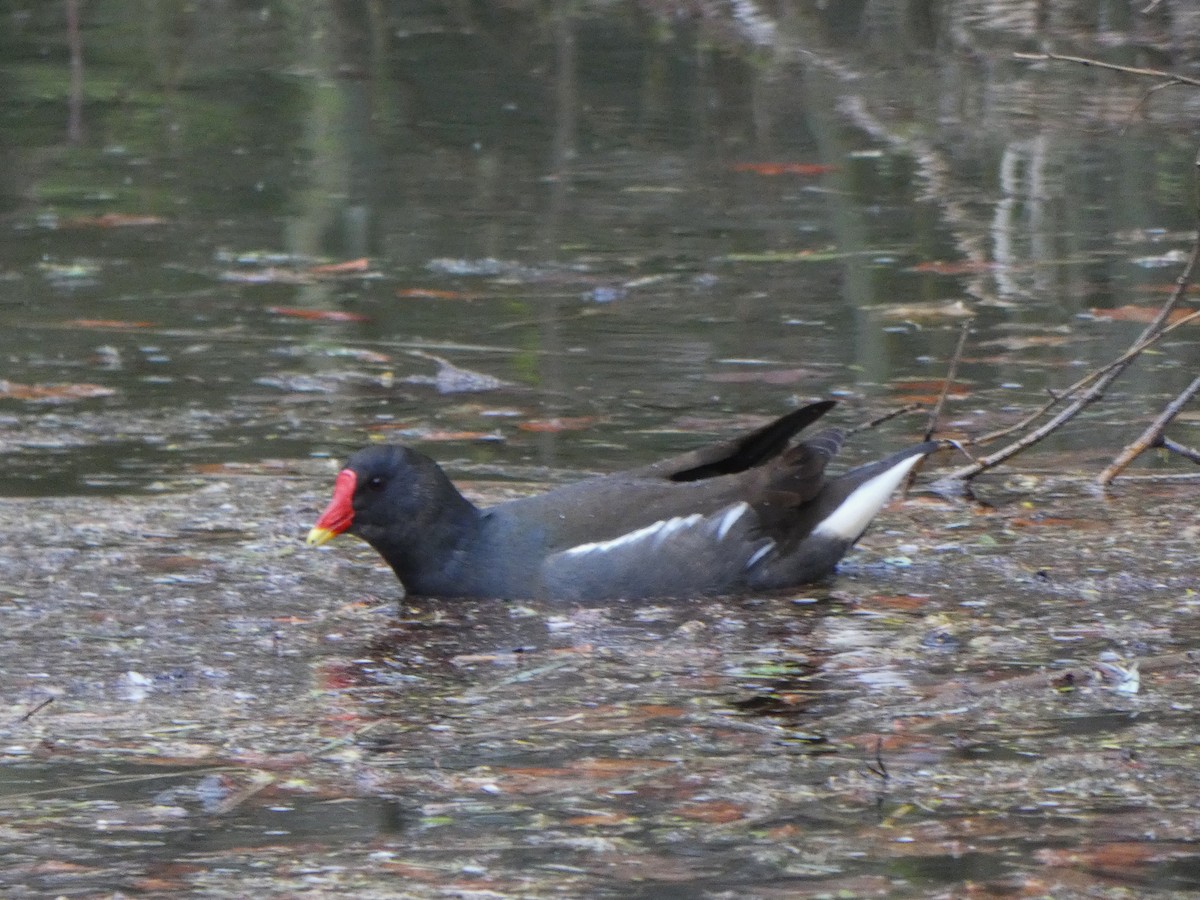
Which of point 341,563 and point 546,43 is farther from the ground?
point 546,43

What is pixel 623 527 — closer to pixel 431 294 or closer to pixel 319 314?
pixel 319 314

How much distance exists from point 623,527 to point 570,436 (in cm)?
194

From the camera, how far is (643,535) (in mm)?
6117

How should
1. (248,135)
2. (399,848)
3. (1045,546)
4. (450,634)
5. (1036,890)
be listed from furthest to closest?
1. (248,135)
2. (1045,546)
3. (450,634)
4. (399,848)
5. (1036,890)

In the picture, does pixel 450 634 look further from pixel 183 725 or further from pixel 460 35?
pixel 460 35

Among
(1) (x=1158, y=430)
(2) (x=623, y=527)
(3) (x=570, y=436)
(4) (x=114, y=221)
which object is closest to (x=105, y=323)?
(4) (x=114, y=221)

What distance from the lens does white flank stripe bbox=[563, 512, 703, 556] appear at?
240 inches

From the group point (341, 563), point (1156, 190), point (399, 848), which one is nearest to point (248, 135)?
point (1156, 190)

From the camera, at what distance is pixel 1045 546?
21.4ft

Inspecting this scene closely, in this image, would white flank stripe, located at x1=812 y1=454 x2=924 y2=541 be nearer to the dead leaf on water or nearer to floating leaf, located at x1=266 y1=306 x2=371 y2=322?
the dead leaf on water

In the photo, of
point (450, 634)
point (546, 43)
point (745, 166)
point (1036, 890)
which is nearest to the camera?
point (1036, 890)

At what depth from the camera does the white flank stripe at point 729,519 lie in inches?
243

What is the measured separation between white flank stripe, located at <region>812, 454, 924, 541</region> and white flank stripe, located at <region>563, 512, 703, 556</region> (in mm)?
401

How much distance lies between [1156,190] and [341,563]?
6.92m
